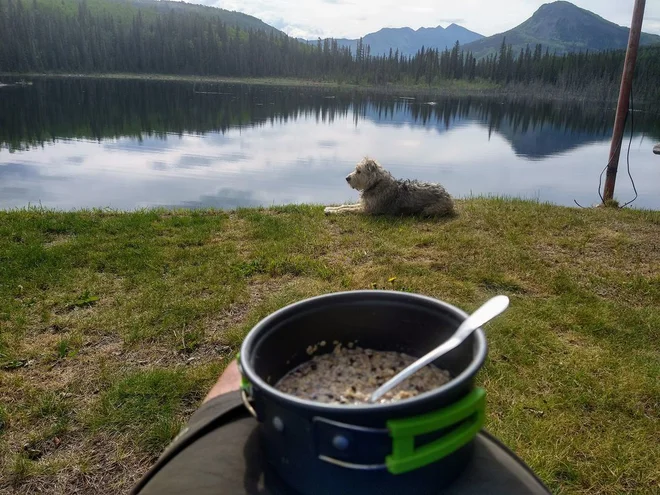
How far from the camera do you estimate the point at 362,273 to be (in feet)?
19.0

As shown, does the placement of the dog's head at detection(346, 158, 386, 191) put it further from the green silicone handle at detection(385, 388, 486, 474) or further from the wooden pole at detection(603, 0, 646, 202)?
the green silicone handle at detection(385, 388, 486, 474)

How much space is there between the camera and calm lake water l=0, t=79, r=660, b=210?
49.6ft

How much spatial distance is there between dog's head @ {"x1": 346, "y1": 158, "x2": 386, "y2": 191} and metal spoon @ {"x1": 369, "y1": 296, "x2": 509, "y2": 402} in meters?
7.65

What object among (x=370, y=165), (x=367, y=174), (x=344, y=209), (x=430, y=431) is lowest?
(x=344, y=209)

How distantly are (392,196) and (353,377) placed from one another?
7.47 m

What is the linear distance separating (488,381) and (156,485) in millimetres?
3023

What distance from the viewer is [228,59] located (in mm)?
123500

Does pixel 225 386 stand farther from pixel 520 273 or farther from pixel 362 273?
pixel 520 273

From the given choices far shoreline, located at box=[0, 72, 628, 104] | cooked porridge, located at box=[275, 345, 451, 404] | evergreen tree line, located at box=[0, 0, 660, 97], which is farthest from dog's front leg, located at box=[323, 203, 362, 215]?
evergreen tree line, located at box=[0, 0, 660, 97]

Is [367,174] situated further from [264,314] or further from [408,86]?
[408,86]

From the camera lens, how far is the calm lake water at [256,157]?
15.1 m

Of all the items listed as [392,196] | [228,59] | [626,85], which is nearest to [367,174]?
[392,196]

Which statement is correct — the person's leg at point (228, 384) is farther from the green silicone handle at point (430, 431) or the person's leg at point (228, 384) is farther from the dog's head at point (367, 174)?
the dog's head at point (367, 174)

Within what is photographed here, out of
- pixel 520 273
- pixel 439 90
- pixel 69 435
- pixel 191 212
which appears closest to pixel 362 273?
pixel 520 273
